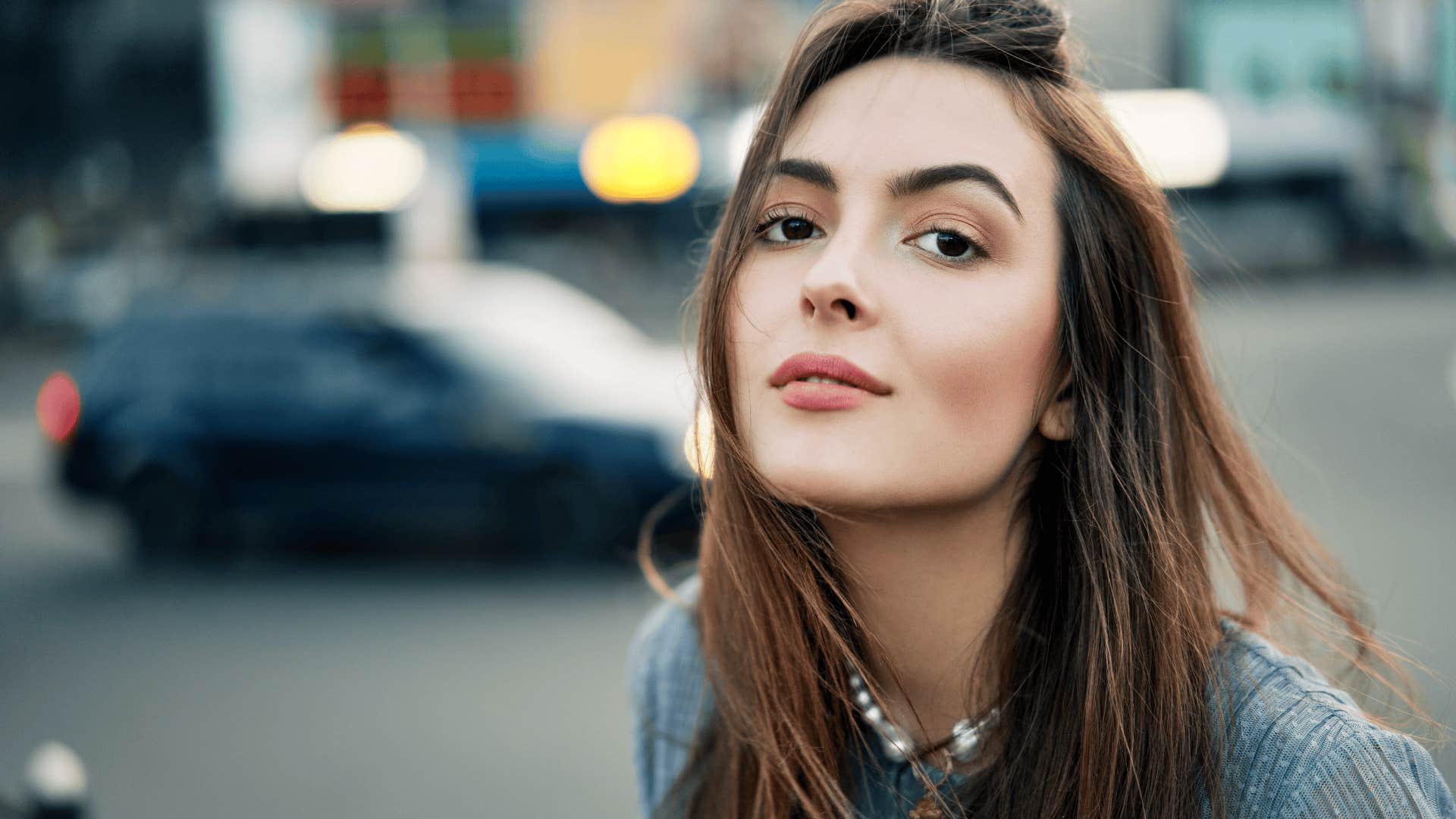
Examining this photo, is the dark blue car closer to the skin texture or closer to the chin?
the skin texture

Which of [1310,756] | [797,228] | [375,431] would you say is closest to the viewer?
[1310,756]

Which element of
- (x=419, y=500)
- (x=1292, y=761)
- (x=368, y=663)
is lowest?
(x=368, y=663)

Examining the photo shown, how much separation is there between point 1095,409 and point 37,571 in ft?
27.3

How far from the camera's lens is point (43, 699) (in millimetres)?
6164

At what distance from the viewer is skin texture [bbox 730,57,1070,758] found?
66.4 inches

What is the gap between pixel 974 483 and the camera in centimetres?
177

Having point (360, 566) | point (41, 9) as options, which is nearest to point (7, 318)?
point (41, 9)

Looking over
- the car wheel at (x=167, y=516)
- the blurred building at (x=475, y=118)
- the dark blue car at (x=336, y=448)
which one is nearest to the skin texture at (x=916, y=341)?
the dark blue car at (x=336, y=448)

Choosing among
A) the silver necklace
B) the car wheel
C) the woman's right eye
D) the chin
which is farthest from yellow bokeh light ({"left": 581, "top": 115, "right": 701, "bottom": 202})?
the chin

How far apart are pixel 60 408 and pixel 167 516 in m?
0.97

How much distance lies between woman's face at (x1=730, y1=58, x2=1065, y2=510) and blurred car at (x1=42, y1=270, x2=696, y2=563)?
19.3ft

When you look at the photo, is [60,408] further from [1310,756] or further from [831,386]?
[1310,756]

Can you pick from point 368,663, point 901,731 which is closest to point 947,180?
point 901,731

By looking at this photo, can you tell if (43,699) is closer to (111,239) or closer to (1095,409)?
(1095,409)
